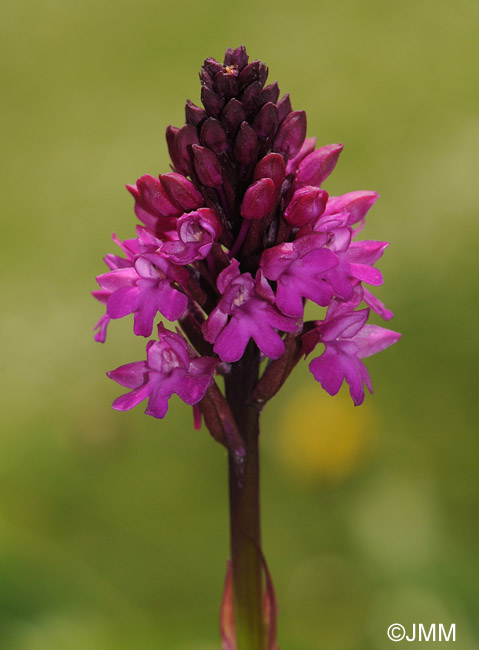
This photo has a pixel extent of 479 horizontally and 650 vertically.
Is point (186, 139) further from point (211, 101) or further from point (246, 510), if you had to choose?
point (246, 510)

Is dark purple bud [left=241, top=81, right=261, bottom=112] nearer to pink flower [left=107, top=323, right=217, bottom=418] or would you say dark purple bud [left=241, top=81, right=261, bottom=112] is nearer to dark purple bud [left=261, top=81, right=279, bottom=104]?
dark purple bud [left=261, top=81, right=279, bottom=104]

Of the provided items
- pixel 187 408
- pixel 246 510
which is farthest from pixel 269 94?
pixel 187 408

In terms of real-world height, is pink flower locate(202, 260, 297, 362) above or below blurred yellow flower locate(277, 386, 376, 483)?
below

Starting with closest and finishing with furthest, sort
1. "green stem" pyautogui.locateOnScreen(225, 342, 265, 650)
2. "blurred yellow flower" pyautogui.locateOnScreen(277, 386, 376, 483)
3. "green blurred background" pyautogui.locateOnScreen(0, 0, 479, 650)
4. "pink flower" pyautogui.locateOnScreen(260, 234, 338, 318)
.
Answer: "pink flower" pyautogui.locateOnScreen(260, 234, 338, 318) → "green stem" pyautogui.locateOnScreen(225, 342, 265, 650) → "green blurred background" pyautogui.locateOnScreen(0, 0, 479, 650) → "blurred yellow flower" pyautogui.locateOnScreen(277, 386, 376, 483)

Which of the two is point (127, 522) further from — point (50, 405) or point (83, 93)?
point (83, 93)

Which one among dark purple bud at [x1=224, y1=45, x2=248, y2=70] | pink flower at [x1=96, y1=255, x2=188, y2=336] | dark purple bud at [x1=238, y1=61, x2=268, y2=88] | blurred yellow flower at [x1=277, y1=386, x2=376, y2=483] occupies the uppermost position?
blurred yellow flower at [x1=277, y1=386, x2=376, y2=483]

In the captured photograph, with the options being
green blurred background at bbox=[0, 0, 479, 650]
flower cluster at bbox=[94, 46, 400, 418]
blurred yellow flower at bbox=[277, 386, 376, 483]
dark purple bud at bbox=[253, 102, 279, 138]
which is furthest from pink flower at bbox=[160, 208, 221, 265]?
blurred yellow flower at bbox=[277, 386, 376, 483]
